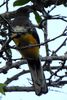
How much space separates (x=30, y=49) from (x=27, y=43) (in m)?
0.08

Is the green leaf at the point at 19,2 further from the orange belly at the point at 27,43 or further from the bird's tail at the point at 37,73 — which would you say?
the bird's tail at the point at 37,73

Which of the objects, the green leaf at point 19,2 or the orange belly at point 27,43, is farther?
the orange belly at point 27,43

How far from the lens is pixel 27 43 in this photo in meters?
3.50

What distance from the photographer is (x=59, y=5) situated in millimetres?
3316

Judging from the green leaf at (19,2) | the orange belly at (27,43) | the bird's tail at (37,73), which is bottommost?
the bird's tail at (37,73)

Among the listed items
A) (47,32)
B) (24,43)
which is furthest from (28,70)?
(47,32)

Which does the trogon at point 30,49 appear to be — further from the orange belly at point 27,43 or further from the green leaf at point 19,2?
the green leaf at point 19,2

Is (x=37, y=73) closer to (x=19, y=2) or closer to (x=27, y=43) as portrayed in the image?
(x=27, y=43)

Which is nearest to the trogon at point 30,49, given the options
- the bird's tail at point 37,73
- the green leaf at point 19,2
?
the bird's tail at point 37,73

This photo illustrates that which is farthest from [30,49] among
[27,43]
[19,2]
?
[19,2]

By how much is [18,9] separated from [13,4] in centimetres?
36

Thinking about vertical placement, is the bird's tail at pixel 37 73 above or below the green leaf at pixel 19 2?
below

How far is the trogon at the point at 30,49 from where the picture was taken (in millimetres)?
3436

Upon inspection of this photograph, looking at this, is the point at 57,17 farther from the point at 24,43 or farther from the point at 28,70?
the point at 28,70
